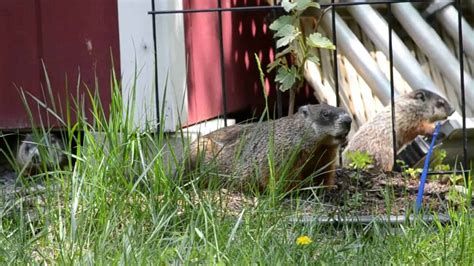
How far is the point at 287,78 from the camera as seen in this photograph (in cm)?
666

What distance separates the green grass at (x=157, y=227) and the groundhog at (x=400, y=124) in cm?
318

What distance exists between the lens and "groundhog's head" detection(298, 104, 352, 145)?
6.43m

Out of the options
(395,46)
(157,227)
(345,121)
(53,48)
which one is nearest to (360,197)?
(345,121)

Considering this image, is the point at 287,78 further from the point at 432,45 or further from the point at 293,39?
the point at 432,45

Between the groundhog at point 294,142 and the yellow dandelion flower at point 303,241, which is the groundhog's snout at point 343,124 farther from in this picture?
the yellow dandelion flower at point 303,241

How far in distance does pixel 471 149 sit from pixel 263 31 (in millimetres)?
2011

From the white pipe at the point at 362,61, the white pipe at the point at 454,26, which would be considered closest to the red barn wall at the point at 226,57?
the white pipe at the point at 362,61

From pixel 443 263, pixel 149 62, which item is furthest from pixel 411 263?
pixel 149 62

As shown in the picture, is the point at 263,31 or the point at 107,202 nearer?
the point at 107,202

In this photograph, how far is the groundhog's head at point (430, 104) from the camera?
334 inches

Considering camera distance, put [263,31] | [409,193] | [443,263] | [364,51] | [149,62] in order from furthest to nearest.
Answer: [263,31] < [364,51] < [149,62] < [409,193] < [443,263]

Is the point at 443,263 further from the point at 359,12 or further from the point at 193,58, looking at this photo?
the point at 359,12

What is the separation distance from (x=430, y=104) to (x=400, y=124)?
486mm

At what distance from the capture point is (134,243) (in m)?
4.24
